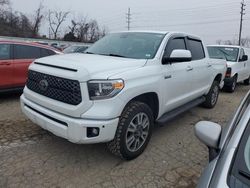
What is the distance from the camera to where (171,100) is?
4262 millimetres

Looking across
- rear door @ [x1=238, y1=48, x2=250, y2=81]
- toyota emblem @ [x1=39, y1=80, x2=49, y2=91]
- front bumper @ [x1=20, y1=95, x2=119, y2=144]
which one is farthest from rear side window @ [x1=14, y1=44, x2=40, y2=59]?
rear door @ [x1=238, y1=48, x2=250, y2=81]

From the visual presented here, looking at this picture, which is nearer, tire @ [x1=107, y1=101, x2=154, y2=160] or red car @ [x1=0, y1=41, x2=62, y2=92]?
tire @ [x1=107, y1=101, x2=154, y2=160]

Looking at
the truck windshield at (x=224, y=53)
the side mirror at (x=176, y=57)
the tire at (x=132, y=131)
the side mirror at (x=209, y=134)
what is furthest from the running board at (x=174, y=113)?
the truck windshield at (x=224, y=53)

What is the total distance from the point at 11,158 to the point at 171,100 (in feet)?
8.49

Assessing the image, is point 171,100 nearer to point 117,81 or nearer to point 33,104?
point 117,81

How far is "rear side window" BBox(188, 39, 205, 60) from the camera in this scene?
5.29 metres

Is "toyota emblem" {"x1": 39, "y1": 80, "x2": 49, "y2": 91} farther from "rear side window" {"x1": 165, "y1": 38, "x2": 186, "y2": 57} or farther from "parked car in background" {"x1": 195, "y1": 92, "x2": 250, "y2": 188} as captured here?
"parked car in background" {"x1": 195, "y1": 92, "x2": 250, "y2": 188}

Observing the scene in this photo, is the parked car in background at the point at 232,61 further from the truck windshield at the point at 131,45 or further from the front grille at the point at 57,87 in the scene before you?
the front grille at the point at 57,87

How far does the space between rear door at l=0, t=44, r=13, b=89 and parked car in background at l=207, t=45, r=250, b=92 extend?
23.0 feet

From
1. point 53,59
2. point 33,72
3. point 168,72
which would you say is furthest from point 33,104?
point 168,72

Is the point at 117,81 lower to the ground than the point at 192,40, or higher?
lower

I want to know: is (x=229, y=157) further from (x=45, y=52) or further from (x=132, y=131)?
(x=45, y=52)

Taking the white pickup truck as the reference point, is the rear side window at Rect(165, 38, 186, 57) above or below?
above

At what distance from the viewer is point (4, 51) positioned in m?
6.31
